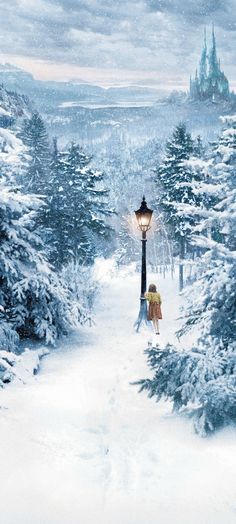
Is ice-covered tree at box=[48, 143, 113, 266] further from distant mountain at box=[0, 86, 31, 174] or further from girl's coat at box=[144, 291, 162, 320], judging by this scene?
distant mountain at box=[0, 86, 31, 174]

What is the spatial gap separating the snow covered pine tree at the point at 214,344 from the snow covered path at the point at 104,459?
38cm

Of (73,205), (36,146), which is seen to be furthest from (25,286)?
(36,146)

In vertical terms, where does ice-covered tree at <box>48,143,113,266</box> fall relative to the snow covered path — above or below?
above

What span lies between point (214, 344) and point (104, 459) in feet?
7.56

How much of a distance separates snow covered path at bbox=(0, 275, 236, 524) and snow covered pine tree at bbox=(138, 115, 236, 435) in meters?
0.38

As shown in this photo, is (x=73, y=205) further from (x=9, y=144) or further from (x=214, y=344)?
(x=214, y=344)

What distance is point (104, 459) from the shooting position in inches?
209

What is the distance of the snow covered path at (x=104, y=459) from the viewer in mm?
4078

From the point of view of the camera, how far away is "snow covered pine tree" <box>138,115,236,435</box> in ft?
19.9

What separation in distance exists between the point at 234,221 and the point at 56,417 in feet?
12.0

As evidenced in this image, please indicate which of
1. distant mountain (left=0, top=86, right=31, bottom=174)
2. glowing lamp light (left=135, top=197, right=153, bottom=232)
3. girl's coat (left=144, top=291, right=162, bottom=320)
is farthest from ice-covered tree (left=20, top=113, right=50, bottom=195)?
distant mountain (left=0, top=86, right=31, bottom=174)

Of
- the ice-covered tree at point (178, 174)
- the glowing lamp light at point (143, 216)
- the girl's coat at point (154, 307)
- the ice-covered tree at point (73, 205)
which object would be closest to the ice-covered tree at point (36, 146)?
the ice-covered tree at point (73, 205)

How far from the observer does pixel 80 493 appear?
4.35 m

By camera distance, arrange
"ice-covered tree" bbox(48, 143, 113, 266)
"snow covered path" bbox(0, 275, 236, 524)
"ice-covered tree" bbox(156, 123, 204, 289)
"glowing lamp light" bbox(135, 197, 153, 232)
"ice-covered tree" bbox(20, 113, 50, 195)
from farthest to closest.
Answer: "ice-covered tree" bbox(20, 113, 50, 195) → "ice-covered tree" bbox(156, 123, 204, 289) → "ice-covered tree" bbox(48, 143, 113, 266) → "glowing lamp light" bbox(135, 197, 153, 232) → "snow covered path" bbox(0, 275, 236, 524)
